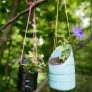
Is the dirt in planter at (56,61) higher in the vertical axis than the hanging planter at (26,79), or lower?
higher

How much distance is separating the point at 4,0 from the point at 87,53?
67.2 inches

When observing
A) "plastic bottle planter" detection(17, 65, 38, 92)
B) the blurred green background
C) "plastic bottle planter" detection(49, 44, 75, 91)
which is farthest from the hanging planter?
the blurred green background

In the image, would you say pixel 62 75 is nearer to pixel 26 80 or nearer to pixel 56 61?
pixel 56 61

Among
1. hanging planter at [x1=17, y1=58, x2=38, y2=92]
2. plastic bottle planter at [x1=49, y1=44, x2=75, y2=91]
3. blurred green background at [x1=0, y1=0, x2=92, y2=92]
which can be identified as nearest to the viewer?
plastic bottle planter at [x1=49, y1=44, x2=75, y2=91]

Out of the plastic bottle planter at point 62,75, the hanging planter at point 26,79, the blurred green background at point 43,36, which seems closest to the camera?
the plastic bottle planter at point 62,75

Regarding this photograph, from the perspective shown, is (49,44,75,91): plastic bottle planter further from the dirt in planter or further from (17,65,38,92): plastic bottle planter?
(17,65,38,92): plastic bottle planter

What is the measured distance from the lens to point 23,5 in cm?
378

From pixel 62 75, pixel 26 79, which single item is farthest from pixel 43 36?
pixel 62 75

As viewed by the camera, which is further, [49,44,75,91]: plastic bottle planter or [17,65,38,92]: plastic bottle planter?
[17,65,38,92]: plastic bottle planter

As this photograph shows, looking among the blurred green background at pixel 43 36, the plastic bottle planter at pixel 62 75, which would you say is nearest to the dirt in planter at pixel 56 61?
the plastic bottle planter at pixel 62 75

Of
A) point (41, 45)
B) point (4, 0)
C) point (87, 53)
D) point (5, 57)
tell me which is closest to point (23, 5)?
point (4, 0)

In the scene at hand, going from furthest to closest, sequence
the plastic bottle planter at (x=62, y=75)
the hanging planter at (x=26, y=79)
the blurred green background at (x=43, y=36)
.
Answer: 1. the blurred green background at (x=43, y=36)
2. the hanging planter at (x=26, y=79)
3. the plastic bottle planter at (x=62, y=75)

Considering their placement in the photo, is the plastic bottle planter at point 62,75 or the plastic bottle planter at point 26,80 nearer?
the plastic bottle planter at point 62,75

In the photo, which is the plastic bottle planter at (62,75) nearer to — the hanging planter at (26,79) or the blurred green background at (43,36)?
the hanging planter at (26,79)
